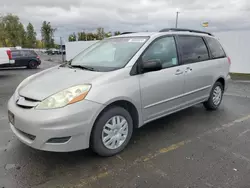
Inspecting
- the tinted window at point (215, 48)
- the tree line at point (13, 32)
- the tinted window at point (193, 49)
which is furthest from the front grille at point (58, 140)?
the tree line at point (13, 32)

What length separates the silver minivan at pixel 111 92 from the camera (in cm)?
254

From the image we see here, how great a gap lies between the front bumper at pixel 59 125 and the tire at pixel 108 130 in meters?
0.11

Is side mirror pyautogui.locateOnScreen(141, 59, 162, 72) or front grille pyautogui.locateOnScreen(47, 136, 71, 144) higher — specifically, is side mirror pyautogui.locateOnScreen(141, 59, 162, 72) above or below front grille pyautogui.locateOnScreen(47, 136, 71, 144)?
above

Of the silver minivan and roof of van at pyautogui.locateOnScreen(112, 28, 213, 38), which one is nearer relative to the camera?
the silver minivan

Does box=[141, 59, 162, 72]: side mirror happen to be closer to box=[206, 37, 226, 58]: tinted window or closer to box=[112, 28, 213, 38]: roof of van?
box=[112, 28, 213, 38]: roof of van

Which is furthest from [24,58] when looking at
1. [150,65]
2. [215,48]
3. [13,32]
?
[13,32]

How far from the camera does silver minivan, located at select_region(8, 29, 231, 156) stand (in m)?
2.54

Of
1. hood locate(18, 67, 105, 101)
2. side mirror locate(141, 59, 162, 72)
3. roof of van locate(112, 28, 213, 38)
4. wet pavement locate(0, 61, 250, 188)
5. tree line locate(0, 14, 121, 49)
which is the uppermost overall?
tree line locate(0, 14, 121, 49)

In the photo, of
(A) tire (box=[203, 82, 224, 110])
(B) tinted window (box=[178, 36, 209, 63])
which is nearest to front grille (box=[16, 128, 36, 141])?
(B) tinted window (box=[178, 36, 209, 63])

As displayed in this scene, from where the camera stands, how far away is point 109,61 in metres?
3.34

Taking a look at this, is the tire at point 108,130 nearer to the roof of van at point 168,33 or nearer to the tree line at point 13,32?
the roof of van at point 168,33

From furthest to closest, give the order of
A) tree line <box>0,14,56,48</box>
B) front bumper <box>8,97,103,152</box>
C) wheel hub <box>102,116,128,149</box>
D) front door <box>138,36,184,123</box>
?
tree line <box>0,14,56,48</box> < front door <box>138,36,184,123</box> < wheel hub <box>102,116,128,149</box> < front bumper <box>8,97,103,152</box>

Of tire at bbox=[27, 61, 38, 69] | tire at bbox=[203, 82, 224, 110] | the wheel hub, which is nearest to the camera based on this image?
the wheel hub

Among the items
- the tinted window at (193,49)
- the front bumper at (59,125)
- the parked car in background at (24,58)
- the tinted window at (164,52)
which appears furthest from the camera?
the parked car in background at (24,58)
